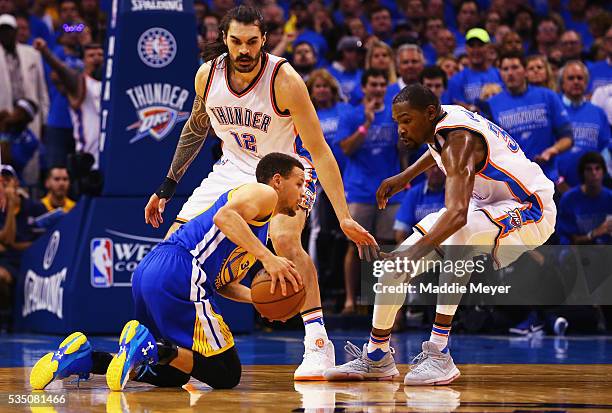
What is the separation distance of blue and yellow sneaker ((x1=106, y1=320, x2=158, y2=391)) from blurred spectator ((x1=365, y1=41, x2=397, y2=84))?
6973 millimetres

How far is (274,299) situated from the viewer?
6410mm

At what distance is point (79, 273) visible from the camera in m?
10.4

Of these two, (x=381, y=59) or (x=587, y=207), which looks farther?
(x=381, y=59)

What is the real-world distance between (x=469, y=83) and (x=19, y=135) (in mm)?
5050

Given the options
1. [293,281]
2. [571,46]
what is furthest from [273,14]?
[293,281]

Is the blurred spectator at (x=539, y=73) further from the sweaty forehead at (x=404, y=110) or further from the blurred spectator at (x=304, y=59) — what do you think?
the sweaty forehead at (x=404, y=110)

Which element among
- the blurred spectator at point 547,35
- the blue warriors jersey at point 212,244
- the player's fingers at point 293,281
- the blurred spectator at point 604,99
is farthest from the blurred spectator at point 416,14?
the player's fingers at point 293,281

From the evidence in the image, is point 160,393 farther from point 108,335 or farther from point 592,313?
point 592,313

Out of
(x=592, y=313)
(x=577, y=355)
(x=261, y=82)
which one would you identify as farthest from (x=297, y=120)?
(x=592, y=313)

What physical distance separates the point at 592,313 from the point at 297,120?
529cm

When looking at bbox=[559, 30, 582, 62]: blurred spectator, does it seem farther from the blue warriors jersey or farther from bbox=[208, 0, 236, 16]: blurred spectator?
the blue warriors jersey

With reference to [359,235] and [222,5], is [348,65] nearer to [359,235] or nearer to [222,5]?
[222,5]

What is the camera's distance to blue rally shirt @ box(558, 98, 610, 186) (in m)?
11.9

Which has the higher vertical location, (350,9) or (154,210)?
(350,9)
